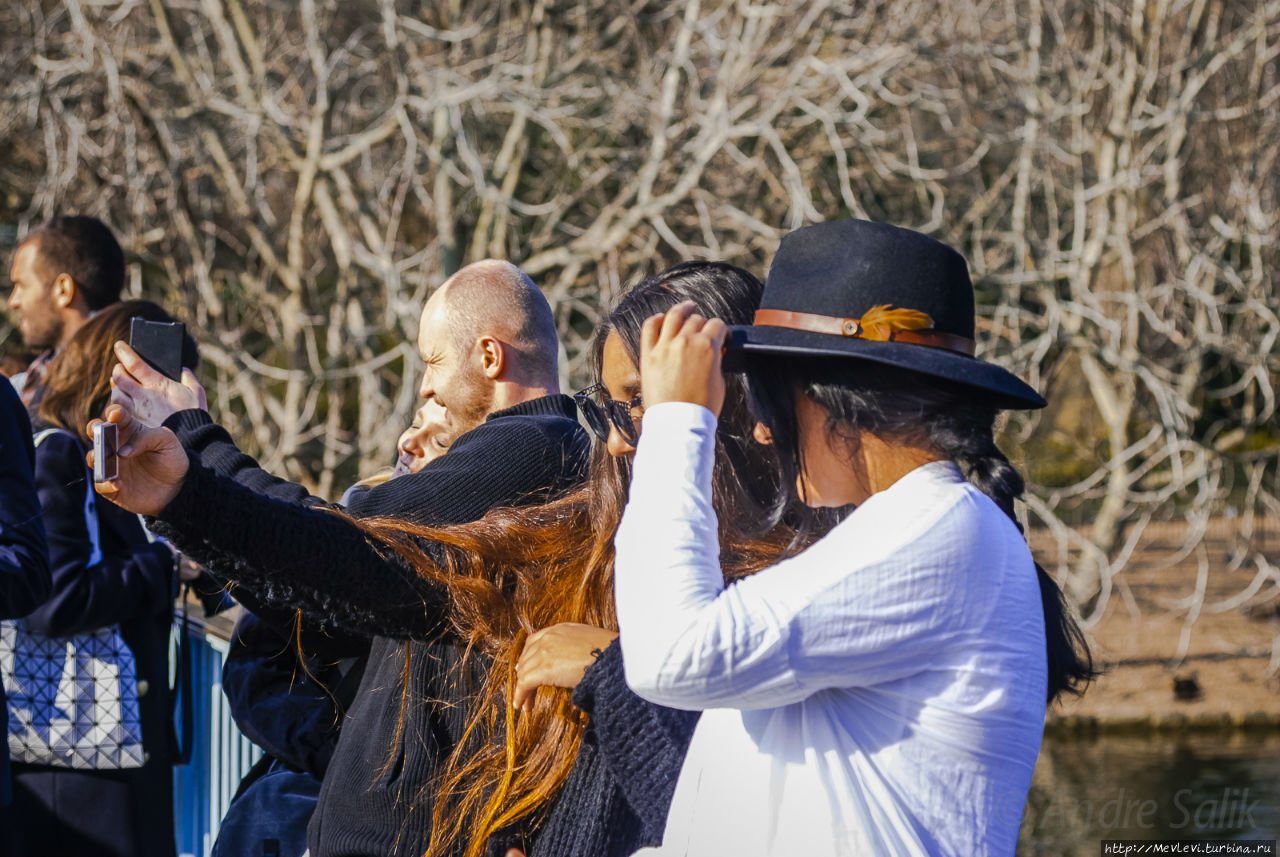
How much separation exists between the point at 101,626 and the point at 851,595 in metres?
2.44

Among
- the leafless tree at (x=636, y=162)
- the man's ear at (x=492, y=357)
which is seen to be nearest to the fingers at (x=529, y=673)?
the man's ear at (x=492, y=357)

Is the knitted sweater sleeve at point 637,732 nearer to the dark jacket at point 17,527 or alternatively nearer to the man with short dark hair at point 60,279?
the dark jacket at point 17,527

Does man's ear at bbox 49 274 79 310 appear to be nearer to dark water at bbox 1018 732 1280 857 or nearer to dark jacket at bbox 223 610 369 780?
dark jacket at bbox 223 610 369 780

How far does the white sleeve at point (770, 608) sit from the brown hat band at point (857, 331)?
0.69ft

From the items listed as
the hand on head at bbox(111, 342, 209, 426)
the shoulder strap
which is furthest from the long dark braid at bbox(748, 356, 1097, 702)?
the shoulder strap

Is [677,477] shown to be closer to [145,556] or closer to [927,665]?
[927,665]

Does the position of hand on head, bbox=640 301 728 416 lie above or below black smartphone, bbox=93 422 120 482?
above

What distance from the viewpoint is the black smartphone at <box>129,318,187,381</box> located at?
1.93m

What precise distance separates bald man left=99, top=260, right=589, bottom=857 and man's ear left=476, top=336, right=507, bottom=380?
7 centimetres

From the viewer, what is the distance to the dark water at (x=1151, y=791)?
266 inches

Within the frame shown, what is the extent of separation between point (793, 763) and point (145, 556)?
2.36 m

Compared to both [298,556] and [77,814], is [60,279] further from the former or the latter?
[298,556]

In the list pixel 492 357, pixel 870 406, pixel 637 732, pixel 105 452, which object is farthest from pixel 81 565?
pixel 870 406

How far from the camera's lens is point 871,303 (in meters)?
1.55
